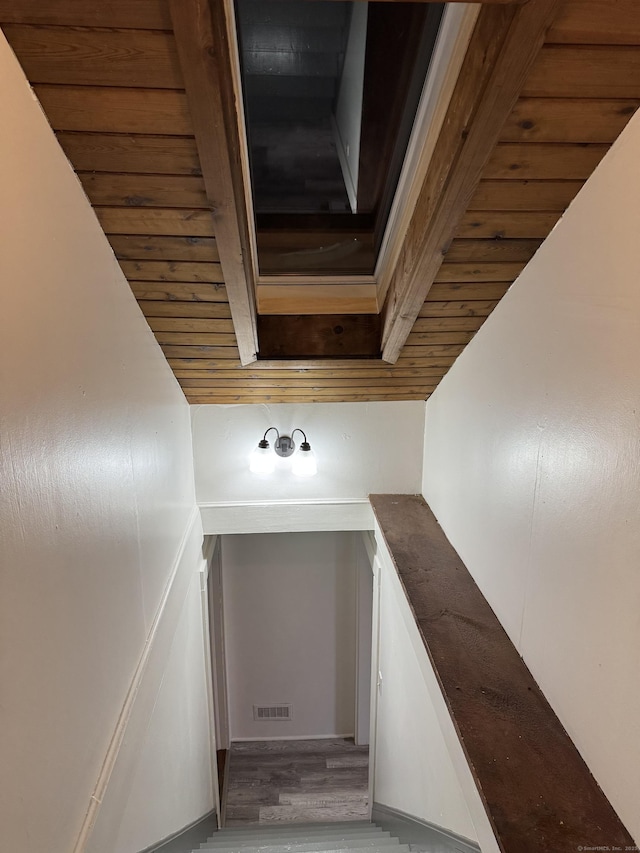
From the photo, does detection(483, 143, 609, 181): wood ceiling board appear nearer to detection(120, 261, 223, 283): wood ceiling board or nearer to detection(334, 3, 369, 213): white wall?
detection(334, 3, 369, 213): white wall

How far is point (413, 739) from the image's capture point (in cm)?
229

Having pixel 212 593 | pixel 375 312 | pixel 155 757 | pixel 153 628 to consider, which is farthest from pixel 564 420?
pixel 212 593

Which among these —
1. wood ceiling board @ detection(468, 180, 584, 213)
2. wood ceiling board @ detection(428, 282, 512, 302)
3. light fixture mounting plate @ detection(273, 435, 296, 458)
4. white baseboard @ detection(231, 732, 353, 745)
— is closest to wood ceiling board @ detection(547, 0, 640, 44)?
wood ceiling board @ detection(468, 180, 584, 213)

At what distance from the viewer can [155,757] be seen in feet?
6.37

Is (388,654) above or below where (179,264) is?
below

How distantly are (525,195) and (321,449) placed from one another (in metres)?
1.90

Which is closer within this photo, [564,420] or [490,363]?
[564,420]

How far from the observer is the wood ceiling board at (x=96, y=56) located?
98cm

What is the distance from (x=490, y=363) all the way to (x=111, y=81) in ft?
4.90

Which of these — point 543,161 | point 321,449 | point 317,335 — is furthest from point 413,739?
point 543,161

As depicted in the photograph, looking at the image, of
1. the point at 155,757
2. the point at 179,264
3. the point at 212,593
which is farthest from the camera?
the point at 212,593

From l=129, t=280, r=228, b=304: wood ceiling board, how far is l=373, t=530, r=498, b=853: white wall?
→ 1.42 metres

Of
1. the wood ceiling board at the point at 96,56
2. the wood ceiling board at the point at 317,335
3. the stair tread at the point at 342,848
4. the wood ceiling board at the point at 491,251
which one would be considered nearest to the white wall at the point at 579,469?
the wood ceiling board at the point at 491,251

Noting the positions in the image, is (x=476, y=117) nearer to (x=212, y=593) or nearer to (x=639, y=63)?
(x=639, y=63)
